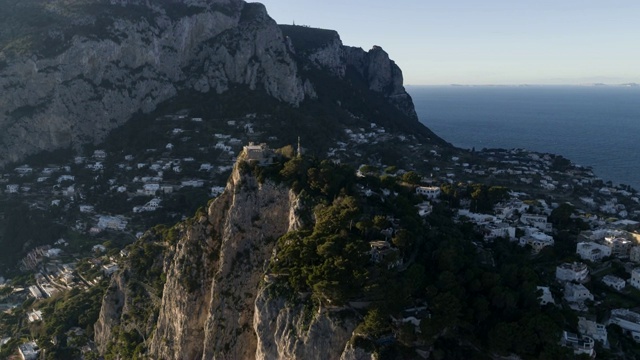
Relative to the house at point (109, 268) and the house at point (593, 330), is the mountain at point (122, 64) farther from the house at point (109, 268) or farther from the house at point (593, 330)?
the house at point (593, 330)

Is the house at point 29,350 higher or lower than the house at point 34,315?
lower

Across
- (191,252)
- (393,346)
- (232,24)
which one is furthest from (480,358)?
(232,24)

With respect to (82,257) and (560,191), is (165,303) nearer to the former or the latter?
(82,257)

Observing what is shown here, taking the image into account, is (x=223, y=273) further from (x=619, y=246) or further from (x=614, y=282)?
(x=619, y=246)

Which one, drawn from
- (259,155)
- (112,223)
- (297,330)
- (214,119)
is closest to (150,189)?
(112,223)

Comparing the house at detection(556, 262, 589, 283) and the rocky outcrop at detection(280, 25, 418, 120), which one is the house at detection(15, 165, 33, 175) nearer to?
the rocky outcrop at detection(280, 25, 418, 120)

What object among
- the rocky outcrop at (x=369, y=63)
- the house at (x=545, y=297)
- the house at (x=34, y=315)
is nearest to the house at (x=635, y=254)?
the house at (x=545, y=297)

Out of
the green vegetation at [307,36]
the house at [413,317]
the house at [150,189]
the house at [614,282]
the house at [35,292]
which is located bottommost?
the house at [35,292]
